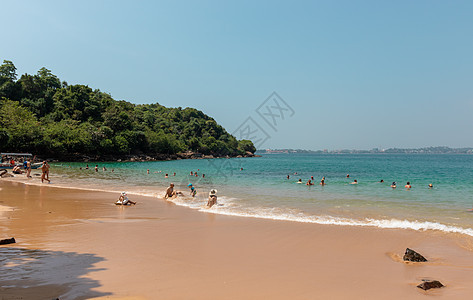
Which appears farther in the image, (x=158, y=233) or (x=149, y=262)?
(x=158, y=233)

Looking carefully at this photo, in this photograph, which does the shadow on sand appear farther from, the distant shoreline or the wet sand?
the distant shoreline

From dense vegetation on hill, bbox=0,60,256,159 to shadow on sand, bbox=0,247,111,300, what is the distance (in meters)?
60.7

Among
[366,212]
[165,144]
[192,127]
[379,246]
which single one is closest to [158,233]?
[379,246]

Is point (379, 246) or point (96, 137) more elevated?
point (96, 137)

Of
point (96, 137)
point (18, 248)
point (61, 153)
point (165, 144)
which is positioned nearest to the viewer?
point (18, 248)

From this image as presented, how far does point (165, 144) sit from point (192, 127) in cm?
3553

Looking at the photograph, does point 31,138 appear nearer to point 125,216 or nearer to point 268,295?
point 125,216

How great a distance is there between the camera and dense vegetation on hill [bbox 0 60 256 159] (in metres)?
59.8

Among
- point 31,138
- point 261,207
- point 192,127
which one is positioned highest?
point 192,127

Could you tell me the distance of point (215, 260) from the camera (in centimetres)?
726

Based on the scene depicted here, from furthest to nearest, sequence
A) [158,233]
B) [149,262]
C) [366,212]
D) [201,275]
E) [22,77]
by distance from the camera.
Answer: [22,77]
[366,212]
[158,233]
[149,262]
[201,275]

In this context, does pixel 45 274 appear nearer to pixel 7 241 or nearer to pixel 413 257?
pixel 7 241

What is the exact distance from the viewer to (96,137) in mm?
72562

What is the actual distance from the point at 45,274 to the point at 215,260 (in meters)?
3.45
